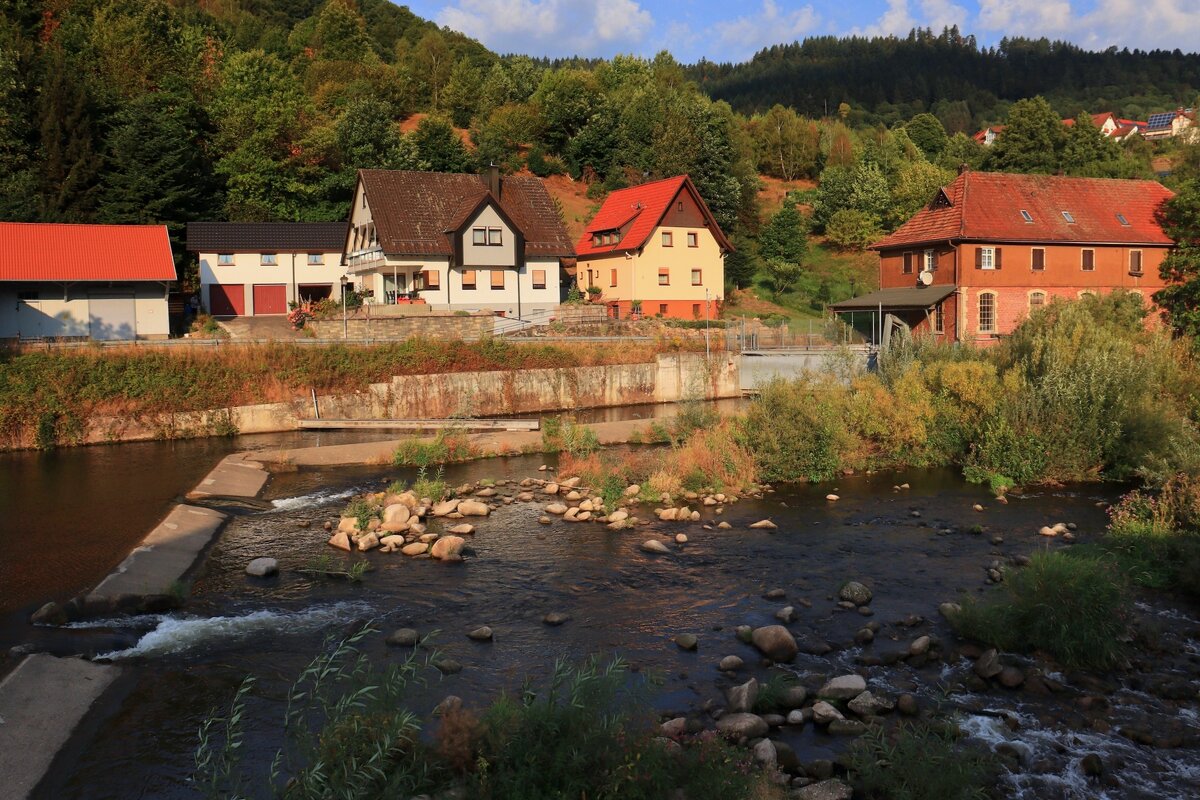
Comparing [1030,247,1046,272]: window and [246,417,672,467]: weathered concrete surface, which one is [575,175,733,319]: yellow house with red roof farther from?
[246,417,672,467]: weathered concrete surface

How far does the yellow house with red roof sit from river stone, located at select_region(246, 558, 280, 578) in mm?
38524

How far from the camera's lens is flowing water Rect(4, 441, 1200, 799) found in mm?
10211

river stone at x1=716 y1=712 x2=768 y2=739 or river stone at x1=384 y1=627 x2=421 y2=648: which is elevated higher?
river stone at x1=384 y1=627 x2=421 y2=648

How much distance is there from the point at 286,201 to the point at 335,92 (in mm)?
23204

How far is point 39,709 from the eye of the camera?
10.9 metres

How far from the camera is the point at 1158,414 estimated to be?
912 inches

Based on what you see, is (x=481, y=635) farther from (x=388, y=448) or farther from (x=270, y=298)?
(x=270, y=298)

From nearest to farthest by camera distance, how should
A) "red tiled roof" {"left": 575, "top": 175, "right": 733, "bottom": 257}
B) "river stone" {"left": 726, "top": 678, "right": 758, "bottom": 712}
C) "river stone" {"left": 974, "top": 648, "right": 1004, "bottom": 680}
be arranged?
"river stone" {"left": 726, "top": 678, "right": 758, "bottom": 712}, "river stone" {"left": 974, "top": 648, "right": 1004, "bottom": 680}, "red tiled roof" {"left": 575, "top": 175, "right": 733, "bottom": 257}

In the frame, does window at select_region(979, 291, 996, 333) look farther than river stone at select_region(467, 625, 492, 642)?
Yes

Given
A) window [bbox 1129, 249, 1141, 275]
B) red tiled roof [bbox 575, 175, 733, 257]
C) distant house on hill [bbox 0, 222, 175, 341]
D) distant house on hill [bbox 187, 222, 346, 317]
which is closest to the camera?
distant house on hill [bbox 0, 222, 175, 341]

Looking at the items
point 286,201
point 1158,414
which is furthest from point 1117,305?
point 286,201

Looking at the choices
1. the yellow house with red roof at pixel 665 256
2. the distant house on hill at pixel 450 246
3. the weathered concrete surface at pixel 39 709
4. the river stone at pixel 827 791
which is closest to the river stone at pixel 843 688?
the river stone at pixel 827 791

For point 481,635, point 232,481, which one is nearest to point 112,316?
point 232,481

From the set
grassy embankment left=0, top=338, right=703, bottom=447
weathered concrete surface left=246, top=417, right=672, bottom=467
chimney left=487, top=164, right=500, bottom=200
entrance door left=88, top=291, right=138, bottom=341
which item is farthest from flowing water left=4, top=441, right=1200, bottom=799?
chimney left=487, top=164, right=500, bottom=200
